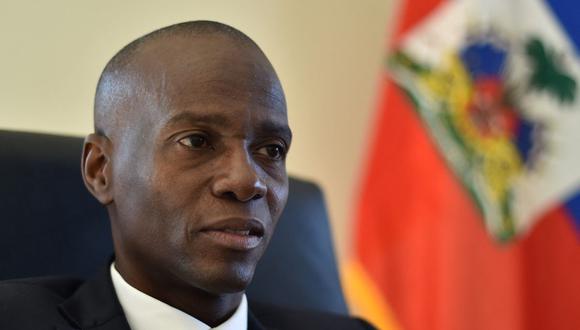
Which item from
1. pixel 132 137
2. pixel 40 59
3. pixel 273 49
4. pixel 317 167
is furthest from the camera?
pixel 317 167

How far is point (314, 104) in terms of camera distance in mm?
2201

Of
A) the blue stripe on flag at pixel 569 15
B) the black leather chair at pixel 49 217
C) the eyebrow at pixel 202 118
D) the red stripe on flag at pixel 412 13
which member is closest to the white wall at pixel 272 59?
the red stripe on flag at pixel 412 13

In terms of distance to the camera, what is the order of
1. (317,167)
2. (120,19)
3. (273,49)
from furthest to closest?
(317,167) → (273,49) → (120,19)

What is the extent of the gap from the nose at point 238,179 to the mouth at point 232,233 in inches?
1.1

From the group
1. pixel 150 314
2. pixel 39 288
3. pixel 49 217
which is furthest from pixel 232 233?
pixel 49 217

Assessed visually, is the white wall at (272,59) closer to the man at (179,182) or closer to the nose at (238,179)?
the man at (179,182)

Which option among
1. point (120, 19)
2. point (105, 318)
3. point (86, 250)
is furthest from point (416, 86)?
point (105, 318)

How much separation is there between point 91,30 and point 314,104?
73 centimetres

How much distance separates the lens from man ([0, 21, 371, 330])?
0.90 metres

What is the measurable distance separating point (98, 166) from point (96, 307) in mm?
178

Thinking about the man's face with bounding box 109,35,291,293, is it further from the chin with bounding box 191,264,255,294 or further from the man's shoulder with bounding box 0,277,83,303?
the man's shoulder with bounding box 0,277,83,303

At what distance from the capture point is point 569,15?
75.6 inches

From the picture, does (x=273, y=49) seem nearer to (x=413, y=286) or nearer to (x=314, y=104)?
(x=314, y=104)

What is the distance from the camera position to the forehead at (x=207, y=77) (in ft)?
3.02
